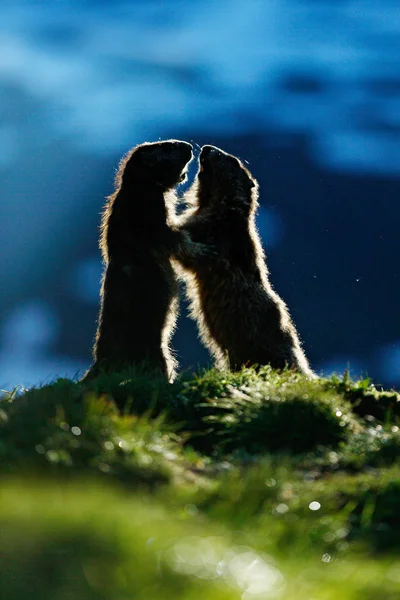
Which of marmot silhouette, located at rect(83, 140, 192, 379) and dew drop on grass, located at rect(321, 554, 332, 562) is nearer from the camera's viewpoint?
dew drop on grass, located at rect(321, 554, 332, 562)

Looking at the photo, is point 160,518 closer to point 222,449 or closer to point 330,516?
point 330,516

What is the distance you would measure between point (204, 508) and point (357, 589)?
4.01 feet

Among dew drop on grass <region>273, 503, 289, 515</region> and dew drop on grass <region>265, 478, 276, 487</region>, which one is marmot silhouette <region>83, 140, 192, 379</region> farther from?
dew drop on grass <region>273, 503, 289, 515</region>

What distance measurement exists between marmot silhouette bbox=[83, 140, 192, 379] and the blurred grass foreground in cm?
110

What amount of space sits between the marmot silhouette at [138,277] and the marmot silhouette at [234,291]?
606 mm

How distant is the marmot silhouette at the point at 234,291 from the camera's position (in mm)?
9844

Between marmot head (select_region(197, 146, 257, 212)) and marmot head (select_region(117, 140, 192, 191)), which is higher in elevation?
marmot head (select_region(197, 146, 257, 212))

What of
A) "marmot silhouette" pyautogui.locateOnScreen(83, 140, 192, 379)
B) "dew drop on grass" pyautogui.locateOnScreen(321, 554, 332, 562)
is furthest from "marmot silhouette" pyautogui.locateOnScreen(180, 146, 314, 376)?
"dew drop on grass" pyautogui.locateOnScreen(321, 554, 332, 562)

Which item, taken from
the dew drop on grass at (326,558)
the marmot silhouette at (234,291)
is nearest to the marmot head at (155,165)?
the marmot silhouette at (234,291)

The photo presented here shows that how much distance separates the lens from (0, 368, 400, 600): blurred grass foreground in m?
2.65

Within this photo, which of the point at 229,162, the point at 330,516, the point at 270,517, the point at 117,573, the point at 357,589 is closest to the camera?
the point at 117,573

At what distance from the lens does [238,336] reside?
9.86 meters

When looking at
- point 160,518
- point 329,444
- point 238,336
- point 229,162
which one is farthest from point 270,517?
point 229,162

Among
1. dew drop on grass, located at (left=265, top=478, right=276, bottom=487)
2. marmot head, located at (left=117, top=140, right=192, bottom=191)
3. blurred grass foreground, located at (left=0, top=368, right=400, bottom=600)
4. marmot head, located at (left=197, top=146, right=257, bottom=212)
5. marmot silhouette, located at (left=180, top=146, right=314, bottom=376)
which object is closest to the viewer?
blurred grass foreground, located at (left=0, top=368, right=400, bottom=600)
